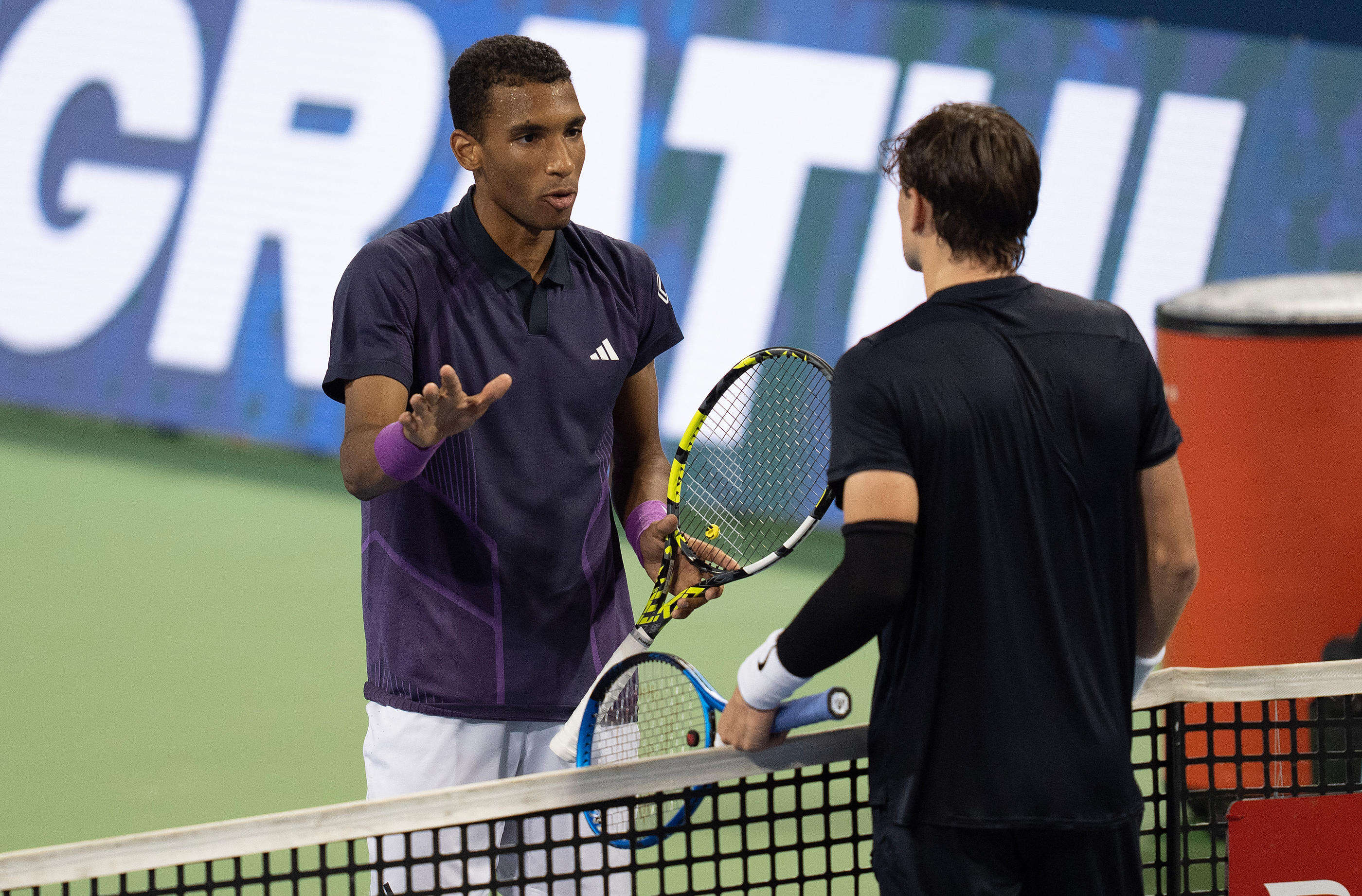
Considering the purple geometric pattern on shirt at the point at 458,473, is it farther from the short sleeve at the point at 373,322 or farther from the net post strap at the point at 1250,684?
the net post strap at the point at 1250,684

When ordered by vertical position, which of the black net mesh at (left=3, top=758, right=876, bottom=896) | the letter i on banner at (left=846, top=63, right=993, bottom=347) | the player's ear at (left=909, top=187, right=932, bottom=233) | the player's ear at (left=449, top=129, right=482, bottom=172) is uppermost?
the letter i on banner at (left=846, top=63, right=993, bottom=347)

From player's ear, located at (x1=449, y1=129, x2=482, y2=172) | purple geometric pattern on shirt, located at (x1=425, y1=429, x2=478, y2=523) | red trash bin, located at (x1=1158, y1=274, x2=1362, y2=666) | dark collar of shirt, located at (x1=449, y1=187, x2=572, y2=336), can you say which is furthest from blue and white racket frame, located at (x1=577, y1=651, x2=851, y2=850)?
red trash bin, located at (x1=1158, y1=274, x2=1362, y2=666)

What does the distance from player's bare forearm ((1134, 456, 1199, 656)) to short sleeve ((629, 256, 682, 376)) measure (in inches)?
38.3

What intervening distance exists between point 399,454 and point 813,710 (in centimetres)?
71

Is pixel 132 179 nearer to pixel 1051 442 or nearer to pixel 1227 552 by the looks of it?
pixel 1227 552

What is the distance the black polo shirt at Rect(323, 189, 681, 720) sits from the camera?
2.51 m

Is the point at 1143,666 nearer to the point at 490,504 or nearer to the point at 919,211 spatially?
the point at 919,211

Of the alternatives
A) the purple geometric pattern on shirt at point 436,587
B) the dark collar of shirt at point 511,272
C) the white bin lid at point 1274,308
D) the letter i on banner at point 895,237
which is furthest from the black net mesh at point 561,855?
the letter i on banner at point 895,237

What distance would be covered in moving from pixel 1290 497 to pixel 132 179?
5.79 m

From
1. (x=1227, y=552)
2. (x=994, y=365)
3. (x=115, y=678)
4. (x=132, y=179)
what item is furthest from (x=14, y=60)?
(x=994, y=365)

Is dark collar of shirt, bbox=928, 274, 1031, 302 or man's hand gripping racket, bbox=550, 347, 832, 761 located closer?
dark collar of shirt, bbox=928, 274, 1031, 302

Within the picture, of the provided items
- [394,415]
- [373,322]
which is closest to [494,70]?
[373,322]

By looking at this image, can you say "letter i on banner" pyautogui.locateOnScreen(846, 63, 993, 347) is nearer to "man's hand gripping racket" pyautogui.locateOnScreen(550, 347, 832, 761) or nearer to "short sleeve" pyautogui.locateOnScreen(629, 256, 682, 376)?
"man's hand gripping racket" pyautogui.locateOnScreen(550, 347, 832, 761)

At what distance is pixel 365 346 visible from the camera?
2.40m
